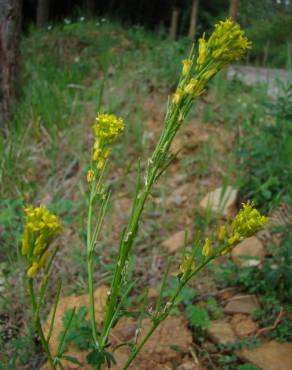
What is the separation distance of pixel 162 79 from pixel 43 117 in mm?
992

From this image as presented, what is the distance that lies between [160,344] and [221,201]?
3.50 feet

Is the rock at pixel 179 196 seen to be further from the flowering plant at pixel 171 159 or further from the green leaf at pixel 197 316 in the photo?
the flowering plant at pixel 171 159

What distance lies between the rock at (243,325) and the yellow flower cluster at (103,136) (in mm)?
1188

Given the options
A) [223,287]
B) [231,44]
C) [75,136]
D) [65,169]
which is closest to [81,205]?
[65,169]

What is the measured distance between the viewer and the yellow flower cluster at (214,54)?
126 cm

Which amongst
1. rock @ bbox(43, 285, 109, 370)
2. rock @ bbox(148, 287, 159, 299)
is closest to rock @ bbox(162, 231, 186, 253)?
rock @ bbox(148, 287, 159, 299)

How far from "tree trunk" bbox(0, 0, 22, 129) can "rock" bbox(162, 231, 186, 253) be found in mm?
1859

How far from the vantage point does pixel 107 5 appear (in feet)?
43.4

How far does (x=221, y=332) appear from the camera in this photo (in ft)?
7.46

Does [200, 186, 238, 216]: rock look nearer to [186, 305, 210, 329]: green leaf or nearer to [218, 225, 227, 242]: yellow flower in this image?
[186, 305, 210, 329]: green leaf

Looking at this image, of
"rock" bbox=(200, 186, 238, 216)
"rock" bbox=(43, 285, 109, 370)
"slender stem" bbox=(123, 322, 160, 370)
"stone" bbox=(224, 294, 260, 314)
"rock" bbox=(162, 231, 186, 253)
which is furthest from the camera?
"rock" bbox=(200, 186, 238, 216)

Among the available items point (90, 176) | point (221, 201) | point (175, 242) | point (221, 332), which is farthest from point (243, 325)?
point (90, 176)

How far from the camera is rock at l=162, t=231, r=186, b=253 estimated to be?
2882 millimetres

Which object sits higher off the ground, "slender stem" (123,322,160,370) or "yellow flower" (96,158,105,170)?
"yellow flower" (96,158,105,170)
